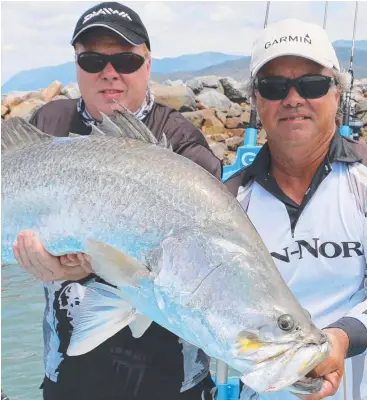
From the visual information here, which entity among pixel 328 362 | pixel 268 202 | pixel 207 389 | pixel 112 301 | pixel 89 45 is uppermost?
pixel 89 45

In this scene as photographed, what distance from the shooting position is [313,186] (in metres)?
3.04

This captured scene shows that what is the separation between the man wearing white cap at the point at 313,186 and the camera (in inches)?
115

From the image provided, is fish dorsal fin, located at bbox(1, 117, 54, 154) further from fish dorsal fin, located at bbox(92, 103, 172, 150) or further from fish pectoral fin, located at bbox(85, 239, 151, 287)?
fish pectoral fin, located at bbox(85, 239, 151, 287)

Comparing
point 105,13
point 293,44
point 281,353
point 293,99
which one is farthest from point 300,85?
point 281,353

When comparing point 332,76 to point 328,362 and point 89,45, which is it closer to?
point 89,45

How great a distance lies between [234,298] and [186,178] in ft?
1.67

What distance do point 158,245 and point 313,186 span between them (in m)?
0.97

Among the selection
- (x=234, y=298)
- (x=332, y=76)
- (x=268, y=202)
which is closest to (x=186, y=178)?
(x=234, y=298)

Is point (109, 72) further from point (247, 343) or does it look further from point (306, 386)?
point (306, 386)

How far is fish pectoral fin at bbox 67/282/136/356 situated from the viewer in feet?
8.18

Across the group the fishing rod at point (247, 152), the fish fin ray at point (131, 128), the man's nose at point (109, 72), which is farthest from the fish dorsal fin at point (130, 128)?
the fishing rod at point (247, 152)

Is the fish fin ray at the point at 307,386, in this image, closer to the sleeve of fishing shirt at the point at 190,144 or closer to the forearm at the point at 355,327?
the forearm at the point at 355,327

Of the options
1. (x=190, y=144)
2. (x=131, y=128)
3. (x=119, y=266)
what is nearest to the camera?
(x=119, y=266)

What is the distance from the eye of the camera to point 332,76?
9.87 feet
